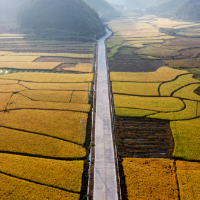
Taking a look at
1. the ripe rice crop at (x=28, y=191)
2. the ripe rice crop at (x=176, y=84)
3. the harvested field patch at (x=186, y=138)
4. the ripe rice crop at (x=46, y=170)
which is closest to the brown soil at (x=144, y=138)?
the harvested field patch at (x=186, y=138)

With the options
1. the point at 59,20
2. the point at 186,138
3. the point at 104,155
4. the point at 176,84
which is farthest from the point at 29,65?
the point at 59,20

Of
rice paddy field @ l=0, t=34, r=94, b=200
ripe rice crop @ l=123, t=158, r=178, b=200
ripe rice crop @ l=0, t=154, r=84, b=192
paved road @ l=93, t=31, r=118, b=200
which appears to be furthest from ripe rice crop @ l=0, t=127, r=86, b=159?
ripe rice crop @ l=123, t=158, r=178, b=200

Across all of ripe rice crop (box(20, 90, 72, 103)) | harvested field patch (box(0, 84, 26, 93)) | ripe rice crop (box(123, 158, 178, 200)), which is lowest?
ripe rice crop (box(123, 158, 178, 200))

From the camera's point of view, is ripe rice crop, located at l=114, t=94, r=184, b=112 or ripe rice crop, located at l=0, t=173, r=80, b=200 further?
ripe rice crop, located at l=114, t=94, r=184, b=112

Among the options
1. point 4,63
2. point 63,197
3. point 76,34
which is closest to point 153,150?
point 63,197

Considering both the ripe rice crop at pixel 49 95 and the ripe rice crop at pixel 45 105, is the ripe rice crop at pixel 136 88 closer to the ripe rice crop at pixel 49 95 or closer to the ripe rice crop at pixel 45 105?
the ripe rice crop at pixel 45 105

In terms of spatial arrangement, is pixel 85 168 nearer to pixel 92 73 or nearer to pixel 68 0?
pixel 92 73

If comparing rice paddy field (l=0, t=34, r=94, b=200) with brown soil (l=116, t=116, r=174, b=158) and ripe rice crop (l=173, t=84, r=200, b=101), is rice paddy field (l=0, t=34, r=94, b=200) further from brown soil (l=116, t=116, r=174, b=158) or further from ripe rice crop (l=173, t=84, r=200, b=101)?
ripe rice crop (l=173, t=84, r=200, b=101)

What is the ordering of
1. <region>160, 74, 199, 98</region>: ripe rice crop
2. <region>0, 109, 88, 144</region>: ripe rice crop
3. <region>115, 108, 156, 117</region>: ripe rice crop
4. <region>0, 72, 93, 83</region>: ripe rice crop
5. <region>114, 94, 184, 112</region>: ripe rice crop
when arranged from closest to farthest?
<region>0, 109, 88, 144</region>: ripe rice crop
<region>115, 108, 156, 117</region>: ripe rice crop
<region>114, 94, 184, 112</region>: ripe rice crop
<region>160, 74, 199, 98</region>: ripe rice crop
<region>0, 72, 93, 83</region>: ripe rice crop
